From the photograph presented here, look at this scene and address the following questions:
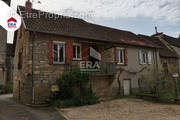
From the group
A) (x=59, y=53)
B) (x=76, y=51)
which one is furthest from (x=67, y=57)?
(x=76, y=51)

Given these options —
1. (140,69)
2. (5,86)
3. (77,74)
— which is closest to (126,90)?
(140,69)

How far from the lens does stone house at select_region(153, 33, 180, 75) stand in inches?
704

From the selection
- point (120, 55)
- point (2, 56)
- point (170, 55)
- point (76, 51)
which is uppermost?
point (2, 56)

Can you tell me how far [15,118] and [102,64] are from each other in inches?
274

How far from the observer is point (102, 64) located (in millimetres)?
11648

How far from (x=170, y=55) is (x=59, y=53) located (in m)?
14.8

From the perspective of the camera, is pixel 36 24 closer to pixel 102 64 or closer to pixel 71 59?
pixel 71 59

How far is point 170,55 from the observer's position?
61.6ft

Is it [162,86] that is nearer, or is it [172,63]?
[162,86]

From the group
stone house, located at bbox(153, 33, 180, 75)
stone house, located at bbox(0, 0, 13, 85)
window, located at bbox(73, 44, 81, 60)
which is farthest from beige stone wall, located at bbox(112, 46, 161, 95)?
stone house, located at bbox(0, 0, 13, 85)

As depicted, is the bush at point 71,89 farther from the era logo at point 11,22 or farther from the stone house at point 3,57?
the stone house at point 3,57

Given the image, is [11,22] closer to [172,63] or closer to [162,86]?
[162,86]

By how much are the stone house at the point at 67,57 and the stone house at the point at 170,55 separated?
307 cm

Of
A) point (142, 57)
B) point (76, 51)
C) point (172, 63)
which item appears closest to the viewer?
point (76, 51)
